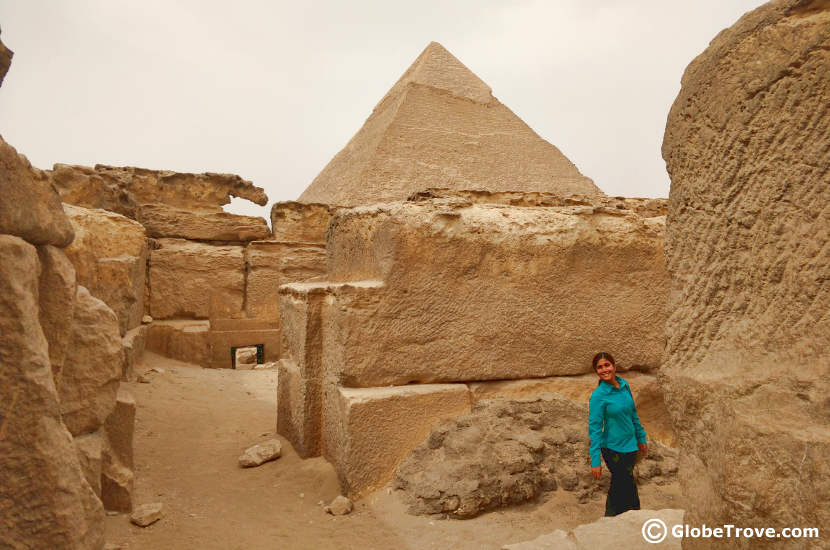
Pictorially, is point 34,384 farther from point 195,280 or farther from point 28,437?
point 195,280

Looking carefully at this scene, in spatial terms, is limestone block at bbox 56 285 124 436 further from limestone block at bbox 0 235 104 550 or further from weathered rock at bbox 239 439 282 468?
weathered rock at bbox 239 439 282 468

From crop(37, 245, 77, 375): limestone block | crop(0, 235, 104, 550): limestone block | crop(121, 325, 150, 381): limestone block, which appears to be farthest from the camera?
crop(121, 325, 150, 381): limestone block

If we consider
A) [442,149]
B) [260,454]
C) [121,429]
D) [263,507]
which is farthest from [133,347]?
[442,149]

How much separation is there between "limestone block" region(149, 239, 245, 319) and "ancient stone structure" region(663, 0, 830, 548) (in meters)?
5.64

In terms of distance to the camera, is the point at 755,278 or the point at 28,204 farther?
the point at 28,204

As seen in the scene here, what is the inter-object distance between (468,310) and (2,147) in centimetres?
175

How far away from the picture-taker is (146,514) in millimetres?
2082

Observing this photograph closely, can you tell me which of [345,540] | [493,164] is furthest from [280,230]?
[493,164]

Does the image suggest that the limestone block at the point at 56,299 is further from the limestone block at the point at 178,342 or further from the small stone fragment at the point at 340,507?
the limestone block at the point at 178,342

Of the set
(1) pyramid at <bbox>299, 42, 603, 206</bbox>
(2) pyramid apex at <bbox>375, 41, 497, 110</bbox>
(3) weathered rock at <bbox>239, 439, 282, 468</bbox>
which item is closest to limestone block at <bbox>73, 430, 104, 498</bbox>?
(3) weathered rock at <bbox>239, 439, 282, 468</bbox>

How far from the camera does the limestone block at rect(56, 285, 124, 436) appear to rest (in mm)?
1771

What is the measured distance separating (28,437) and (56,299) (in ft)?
1.39

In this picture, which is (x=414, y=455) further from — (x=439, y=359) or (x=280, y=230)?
(x=280, y=230)

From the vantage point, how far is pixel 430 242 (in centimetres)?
240
